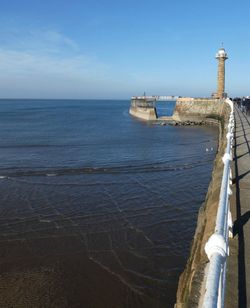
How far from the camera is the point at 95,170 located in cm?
1731

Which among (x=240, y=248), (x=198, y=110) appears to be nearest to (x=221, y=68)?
(x=198, y=110)

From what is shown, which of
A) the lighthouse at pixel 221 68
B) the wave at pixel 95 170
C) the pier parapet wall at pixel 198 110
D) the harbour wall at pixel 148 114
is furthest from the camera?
the harbour wall at pixel 148 114

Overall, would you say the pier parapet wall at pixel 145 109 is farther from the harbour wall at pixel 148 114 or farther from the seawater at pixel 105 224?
the seawater at pixel 105 224

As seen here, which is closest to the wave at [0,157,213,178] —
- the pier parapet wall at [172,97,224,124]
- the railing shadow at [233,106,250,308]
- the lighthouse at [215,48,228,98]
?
the railing shadow at [233,106,250,308]

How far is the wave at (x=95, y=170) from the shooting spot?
655 inches

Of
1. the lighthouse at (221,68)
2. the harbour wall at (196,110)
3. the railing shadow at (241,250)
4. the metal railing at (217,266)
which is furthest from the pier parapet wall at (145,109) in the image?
the metal railing at (217,266)

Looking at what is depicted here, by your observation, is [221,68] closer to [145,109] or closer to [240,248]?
[145,109]

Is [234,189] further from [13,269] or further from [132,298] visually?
[13,269]

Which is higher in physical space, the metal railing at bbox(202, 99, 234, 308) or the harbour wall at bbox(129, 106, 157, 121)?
the metal railing at bbox(202, 99, 234, 308)

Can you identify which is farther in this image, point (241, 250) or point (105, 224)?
point (105, 224)

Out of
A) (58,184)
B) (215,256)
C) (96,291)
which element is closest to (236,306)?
(215,256)

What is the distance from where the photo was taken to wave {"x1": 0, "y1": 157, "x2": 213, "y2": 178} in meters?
16.6

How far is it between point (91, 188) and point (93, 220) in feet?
12.0

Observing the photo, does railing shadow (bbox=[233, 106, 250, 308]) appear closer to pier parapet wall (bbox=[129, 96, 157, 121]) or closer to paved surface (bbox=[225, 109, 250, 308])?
paved surface (bbox=[225, 109, 250, 308])
